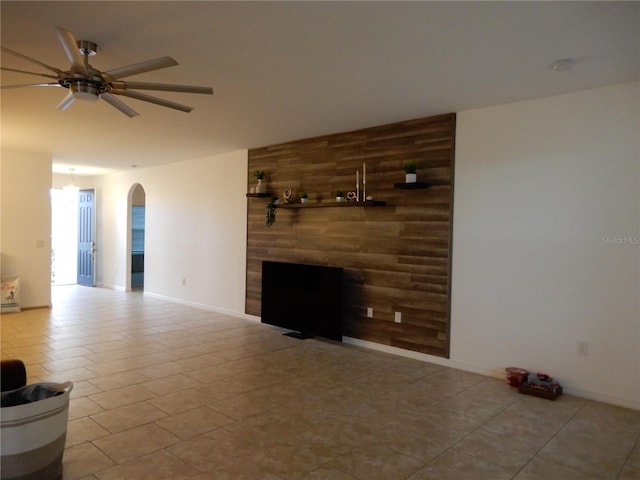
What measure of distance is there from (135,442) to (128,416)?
0.45 meters

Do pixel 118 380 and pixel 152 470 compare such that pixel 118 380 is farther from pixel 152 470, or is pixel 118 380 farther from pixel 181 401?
pixel 152 470

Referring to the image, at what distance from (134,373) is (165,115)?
A: 285 cm

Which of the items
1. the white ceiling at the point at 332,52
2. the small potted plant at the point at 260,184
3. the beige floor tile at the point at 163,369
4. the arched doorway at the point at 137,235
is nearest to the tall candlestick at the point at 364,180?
the white ceiling at the point at 332,52

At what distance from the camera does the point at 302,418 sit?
3221 mm

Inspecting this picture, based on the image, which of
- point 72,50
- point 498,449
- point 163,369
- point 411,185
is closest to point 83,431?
point 163,369

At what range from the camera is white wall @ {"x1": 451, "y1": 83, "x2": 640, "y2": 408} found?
356cm

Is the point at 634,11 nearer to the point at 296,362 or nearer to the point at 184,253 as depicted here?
the point at 296,362

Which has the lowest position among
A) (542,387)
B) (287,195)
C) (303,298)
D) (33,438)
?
(542,387)

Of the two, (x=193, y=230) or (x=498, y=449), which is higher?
(x=193, y=230)

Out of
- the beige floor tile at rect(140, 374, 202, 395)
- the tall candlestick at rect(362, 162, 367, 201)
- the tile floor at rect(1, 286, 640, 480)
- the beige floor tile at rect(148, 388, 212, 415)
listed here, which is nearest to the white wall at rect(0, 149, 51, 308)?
the tile floor at rect(1, 286, 640, 480)

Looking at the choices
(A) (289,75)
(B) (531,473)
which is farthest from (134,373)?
(B) (531,473)

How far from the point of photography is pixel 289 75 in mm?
3506

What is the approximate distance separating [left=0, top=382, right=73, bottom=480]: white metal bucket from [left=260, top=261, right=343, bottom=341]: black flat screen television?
3367 mm

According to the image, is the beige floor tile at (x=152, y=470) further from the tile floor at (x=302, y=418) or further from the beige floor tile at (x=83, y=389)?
the beige floor tile at (x=83, y=389)
